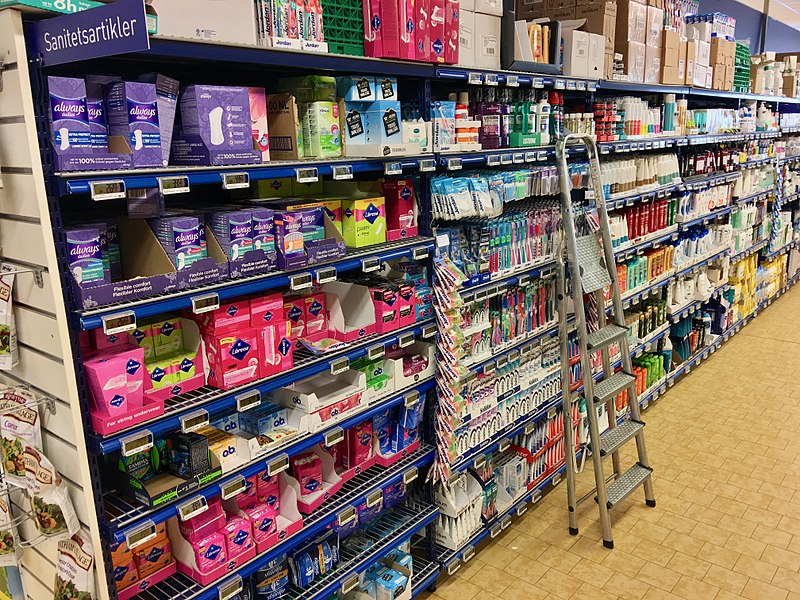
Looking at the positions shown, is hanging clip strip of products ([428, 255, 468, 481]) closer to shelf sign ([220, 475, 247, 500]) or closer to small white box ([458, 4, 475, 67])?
small white box ([458, 4, 475, 67])

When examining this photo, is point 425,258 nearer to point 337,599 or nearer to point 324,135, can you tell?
point 324,135

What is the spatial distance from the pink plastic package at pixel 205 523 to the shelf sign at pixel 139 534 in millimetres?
244

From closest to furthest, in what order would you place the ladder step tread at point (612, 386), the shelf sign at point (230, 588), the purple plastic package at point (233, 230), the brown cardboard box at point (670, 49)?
→ the purple plastic package at point (233, 230), the shelf sign at point (230, 588), the ladder step tread at point (612, 386), the brown cardboard box at point (670, 49)

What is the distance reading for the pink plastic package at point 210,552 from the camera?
2.47 meters

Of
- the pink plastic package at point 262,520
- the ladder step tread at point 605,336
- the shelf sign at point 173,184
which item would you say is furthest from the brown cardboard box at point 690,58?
the pink plastic package at point 262,520

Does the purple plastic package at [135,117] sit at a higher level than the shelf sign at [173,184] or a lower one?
higher

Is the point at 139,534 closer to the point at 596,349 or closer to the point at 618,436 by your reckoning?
the point at 596,349

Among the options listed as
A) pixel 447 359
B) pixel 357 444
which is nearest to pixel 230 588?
pixel 357 444

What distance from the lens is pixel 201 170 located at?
2217mm

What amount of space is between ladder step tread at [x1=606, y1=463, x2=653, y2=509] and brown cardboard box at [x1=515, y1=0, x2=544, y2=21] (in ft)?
11.0

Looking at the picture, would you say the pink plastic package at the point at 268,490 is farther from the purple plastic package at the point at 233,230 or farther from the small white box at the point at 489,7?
the small white box at the point at 489,7

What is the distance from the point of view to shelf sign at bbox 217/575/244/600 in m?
2.50

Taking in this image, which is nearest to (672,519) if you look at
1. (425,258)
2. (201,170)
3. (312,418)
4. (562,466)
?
(562,466)

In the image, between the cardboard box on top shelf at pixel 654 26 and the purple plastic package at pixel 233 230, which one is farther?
the cardboard box on top shelf at pixel 654 26
